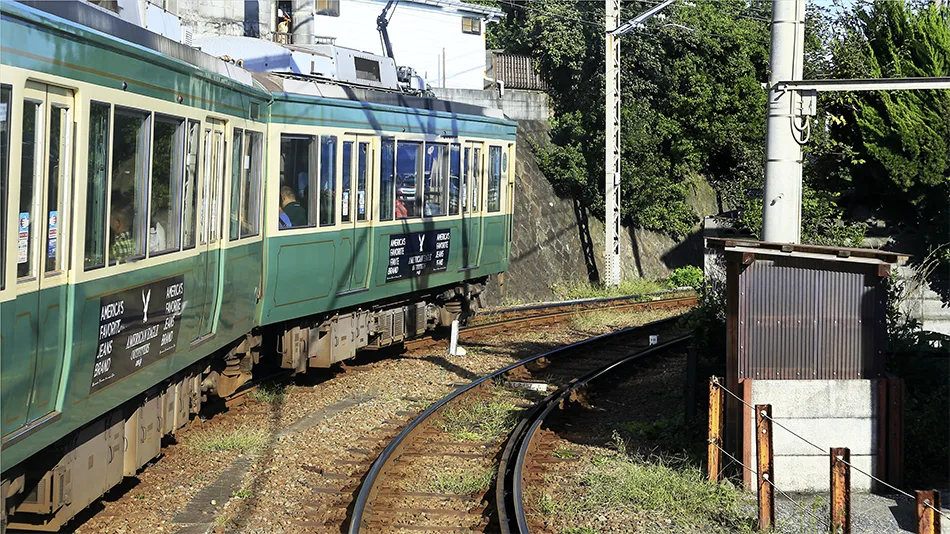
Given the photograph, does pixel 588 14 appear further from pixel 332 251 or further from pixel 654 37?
pixel 332 251

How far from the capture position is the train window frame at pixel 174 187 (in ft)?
25.0

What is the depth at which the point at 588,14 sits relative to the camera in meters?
31.8

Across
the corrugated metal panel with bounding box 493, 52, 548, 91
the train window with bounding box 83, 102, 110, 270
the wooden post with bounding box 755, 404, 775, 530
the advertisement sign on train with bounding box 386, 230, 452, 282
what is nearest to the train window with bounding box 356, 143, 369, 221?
the advertisement sign on train with bounding box 386, 230, 452, 282

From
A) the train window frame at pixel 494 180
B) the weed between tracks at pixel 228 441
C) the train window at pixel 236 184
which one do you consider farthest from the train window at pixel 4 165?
the train window frame at pixel 494 180

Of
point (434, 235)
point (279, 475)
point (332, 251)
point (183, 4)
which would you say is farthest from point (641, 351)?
point (183, 4)

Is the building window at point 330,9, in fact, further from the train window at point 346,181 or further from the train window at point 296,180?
the train window at point 296,180

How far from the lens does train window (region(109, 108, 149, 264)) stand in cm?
684

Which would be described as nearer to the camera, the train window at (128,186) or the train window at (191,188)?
the train window at (128,186)

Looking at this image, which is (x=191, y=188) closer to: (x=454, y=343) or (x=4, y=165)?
(x=4, y=165)

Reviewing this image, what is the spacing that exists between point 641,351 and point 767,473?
321 inches

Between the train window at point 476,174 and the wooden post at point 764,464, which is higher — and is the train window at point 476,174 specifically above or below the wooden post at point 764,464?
above

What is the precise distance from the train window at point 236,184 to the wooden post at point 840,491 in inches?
203

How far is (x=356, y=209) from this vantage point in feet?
42.3

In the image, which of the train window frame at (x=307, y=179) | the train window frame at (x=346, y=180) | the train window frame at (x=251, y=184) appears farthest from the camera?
the train window frame at (x=346, y=180)
